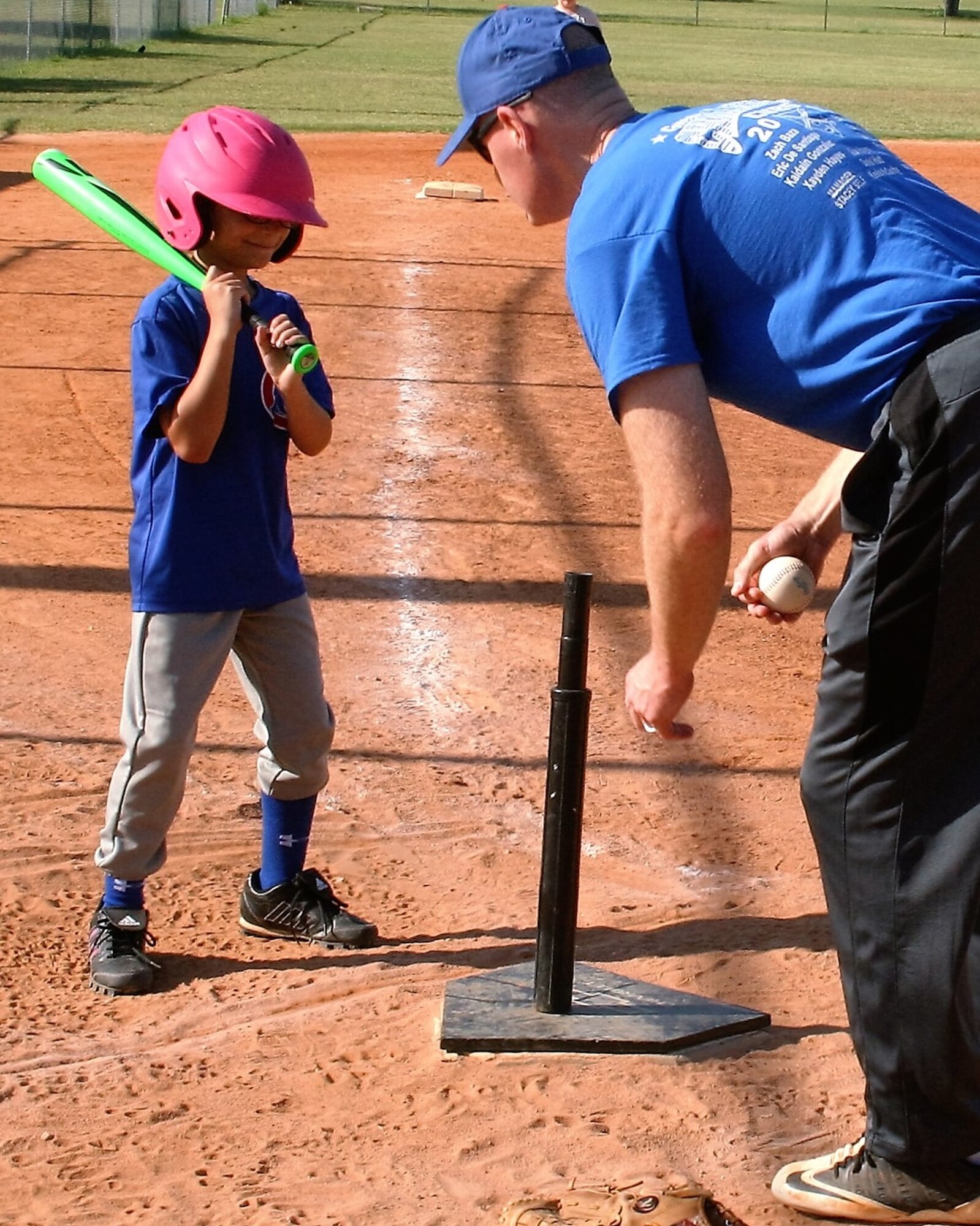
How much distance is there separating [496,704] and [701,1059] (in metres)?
1.92

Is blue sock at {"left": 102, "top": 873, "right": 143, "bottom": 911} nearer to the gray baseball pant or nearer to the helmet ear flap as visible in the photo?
the gray baseball pant

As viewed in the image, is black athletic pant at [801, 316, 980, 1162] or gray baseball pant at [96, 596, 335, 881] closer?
black athletic pant at [801, 316, 980, 1162]

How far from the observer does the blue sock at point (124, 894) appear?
11.5 ft

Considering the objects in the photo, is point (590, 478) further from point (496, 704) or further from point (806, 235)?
point (806, 235)

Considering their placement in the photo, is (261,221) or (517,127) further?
(261,221)

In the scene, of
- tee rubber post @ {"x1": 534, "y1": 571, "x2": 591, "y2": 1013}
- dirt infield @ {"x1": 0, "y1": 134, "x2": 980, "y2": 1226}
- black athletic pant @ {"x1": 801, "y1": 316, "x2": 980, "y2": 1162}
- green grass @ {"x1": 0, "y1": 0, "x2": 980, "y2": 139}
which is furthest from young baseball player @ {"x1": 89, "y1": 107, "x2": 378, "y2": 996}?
green grass @ {"x1": 0, "y1": 0, "x2": 980, "y2": 139}

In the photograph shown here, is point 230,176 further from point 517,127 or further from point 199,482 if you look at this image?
point 517,127

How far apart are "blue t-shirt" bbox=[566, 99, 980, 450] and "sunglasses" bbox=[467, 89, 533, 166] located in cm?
19

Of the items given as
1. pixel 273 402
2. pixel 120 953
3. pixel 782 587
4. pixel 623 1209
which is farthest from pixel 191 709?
pixel 623 1209

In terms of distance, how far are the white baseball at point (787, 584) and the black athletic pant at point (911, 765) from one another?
0.72 ft

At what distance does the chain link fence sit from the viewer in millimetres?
25297

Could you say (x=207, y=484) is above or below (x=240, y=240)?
below

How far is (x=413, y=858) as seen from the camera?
158 inches

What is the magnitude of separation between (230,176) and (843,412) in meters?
1.44
